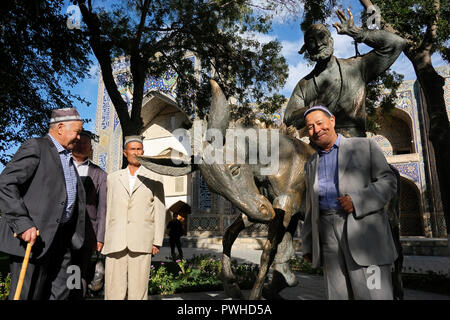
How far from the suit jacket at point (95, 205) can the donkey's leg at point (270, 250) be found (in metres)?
1.42

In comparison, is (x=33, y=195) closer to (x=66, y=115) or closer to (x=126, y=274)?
(x=66, y=115)

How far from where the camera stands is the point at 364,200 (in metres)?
1.77

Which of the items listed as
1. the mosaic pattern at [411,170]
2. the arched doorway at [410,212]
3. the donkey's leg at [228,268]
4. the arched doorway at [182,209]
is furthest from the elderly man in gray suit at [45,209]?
the arched doorway at [182,209]

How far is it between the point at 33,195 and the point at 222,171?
1.28 metres

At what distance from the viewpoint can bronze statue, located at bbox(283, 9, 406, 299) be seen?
303cm

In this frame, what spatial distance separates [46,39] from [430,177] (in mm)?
16496

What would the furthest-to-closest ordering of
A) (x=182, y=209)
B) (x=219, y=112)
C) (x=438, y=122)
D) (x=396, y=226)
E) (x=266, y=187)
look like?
(x=182, y=209) < (x=438, y=122) < (x=396, y=226) < (x=266, y=187) < (x=219, y=112)

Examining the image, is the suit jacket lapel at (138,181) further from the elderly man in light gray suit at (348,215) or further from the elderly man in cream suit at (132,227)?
the elderly man in light gray suit at (348,215)

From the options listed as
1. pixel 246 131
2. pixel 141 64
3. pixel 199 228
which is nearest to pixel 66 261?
pixel 246 131

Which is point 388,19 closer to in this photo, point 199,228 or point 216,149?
point 216,149

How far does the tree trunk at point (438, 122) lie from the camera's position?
5820mm

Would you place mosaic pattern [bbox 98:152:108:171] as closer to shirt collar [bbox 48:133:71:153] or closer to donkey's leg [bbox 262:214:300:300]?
shirt collar [bbox 48:133:71:153]

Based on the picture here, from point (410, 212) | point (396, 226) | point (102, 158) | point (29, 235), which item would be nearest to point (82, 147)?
point (29, 235)
